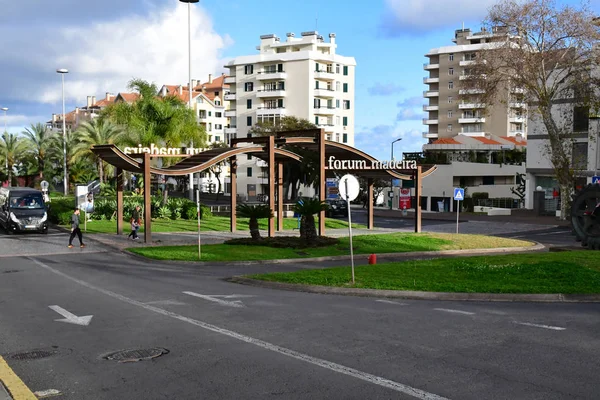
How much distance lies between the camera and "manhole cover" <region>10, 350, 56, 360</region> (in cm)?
904

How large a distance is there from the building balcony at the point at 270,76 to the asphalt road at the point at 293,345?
79514 mm

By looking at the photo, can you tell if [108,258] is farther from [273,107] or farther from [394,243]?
[273,107]

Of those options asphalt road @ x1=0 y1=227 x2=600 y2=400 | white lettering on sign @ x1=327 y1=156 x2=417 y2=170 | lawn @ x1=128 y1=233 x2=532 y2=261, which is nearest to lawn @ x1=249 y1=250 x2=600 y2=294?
asphalt road @ x1=0 y1=227 x2=600 y2=400

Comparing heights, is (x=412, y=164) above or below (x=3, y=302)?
above

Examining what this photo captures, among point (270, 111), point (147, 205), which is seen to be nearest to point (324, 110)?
point (270, 111)

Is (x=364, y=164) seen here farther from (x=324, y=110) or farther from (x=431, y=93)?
(x=431, y=93)

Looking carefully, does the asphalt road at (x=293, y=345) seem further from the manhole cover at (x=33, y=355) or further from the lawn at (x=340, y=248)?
the lawn at (x=340, y=248)

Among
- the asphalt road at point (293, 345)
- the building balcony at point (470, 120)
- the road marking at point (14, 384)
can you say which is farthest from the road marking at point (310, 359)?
the building balcony at point (470, 120)

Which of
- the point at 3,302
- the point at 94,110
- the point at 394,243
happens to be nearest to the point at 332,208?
the point at 394,243

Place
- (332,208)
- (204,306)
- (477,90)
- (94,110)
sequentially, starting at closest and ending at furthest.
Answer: (204,306), (477,90), (332,208), (94,110)

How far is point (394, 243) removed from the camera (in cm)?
2823

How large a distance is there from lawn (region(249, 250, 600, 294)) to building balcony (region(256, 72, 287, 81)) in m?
76.4

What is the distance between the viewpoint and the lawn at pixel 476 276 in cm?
1467

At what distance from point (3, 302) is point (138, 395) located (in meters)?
8.21
